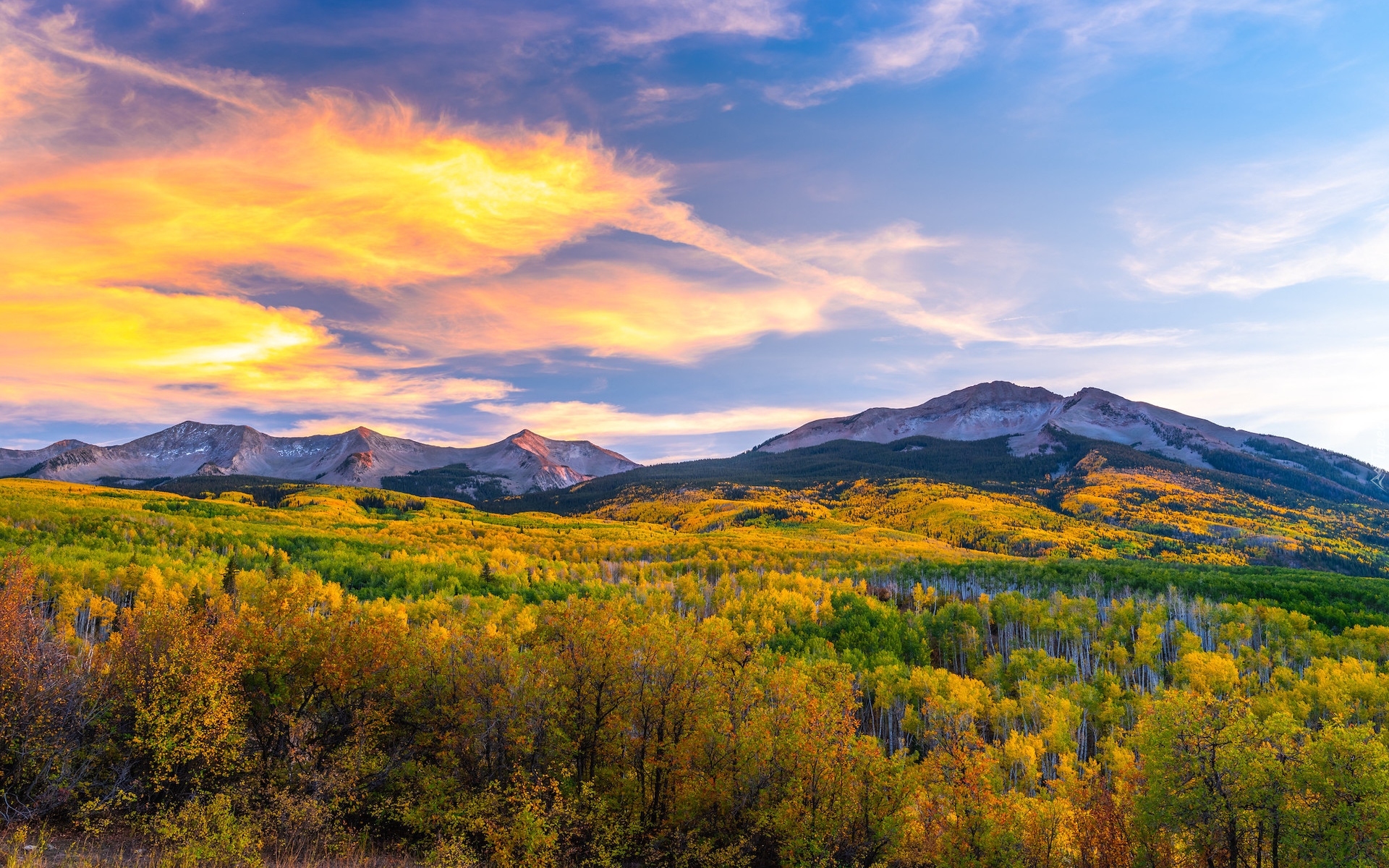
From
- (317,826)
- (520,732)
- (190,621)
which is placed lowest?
(317,826)

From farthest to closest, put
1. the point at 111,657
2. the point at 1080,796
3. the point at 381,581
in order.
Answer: the point at 381,581
the point at 1080,796
the point at 111,657

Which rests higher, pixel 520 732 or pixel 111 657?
pixel 111 657

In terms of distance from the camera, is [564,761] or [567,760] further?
[567,760]

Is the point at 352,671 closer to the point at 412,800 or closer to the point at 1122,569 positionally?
the point at 412,800

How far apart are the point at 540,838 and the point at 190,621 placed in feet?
94.5

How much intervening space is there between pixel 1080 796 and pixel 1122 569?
13236cm

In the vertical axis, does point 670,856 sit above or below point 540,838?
A: below

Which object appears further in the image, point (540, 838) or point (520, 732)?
point (520, 732)

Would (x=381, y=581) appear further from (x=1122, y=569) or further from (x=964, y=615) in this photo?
(x=1122, y=569)

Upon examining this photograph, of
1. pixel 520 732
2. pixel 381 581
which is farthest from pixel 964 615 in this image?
pixel 381 581

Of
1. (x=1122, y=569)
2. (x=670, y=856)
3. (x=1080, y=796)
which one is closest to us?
(x=670, y=856)

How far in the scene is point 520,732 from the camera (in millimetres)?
40812

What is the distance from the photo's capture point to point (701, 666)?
143 ft

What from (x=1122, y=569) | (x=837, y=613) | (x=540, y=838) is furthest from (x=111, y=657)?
(x=1122, y=569)
